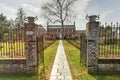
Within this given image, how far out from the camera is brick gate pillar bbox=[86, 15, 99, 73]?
29.6 feet

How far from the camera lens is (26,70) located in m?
9.06

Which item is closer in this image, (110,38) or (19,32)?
(19,32)

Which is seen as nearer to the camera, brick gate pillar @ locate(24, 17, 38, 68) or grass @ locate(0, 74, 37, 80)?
grass @ locate(0, 74, 37, 80)

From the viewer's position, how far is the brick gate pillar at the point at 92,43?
9008 mm

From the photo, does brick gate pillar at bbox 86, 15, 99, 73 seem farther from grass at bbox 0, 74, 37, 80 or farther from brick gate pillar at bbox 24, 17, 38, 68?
grass at bbox 0, 74, 37, 80

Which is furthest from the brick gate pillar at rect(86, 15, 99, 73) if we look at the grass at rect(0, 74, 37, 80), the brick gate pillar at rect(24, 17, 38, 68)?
the grass at rect(0, 74, 37, 80)

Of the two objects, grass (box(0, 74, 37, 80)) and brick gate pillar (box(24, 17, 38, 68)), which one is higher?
brick gate pillar (box(24, 17, 38, 68))

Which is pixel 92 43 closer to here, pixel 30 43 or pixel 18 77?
pixel 30 43

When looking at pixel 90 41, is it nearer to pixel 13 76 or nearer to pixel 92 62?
pixel 92 62

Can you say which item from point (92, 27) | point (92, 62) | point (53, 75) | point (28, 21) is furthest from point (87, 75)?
point (28, 21)

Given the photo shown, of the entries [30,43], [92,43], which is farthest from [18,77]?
[92,43]

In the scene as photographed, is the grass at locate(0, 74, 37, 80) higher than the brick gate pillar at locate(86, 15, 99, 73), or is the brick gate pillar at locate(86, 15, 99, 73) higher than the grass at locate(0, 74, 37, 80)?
the brick gate pillar at locate(86, 15, 99, 73)

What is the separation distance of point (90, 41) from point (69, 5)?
41238 mm

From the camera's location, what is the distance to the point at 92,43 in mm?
9078
